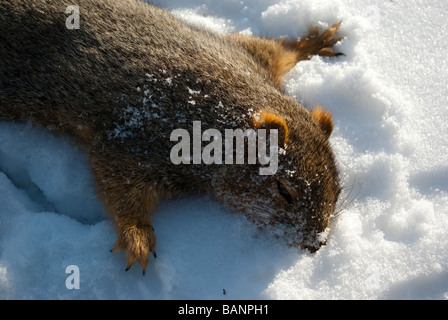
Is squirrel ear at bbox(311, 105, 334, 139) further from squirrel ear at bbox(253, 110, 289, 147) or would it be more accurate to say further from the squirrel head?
squirrel ear at bbox(253, 110, 289, 147)

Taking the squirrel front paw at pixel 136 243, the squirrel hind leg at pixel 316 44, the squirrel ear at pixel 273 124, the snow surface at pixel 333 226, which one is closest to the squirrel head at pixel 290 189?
the squirrel ear at pixel 273 124

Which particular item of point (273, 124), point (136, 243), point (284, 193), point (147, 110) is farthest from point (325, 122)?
point (136, 243)

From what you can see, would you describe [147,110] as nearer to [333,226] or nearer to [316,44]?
[333,226]

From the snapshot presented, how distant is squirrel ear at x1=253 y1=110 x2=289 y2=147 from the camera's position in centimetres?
417

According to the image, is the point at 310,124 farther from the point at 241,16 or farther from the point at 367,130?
the point at 241,16

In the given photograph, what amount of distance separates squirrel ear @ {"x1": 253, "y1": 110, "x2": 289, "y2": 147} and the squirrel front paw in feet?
4.59

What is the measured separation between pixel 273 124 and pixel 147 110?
48.1 inches

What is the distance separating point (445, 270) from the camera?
13.8ft

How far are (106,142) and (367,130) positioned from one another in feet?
9.42

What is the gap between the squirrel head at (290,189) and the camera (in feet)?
13.8

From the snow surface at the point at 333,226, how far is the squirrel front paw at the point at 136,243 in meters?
0.11

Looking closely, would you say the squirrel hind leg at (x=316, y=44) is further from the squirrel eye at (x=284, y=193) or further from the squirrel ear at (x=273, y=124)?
the squirrel eye at (x=284, y=193)

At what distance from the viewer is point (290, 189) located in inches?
166

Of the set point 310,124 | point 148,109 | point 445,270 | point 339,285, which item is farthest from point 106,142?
point 445,270
